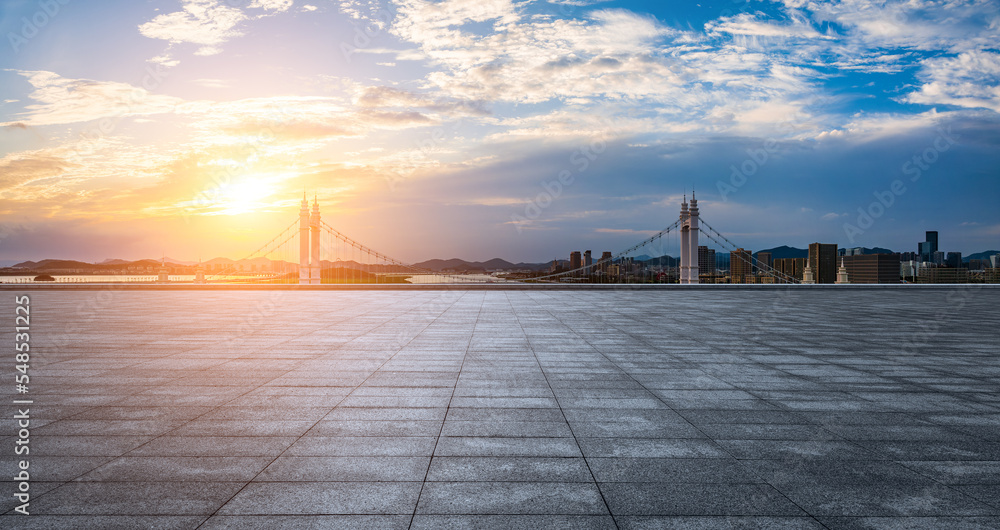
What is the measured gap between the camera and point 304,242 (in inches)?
1167

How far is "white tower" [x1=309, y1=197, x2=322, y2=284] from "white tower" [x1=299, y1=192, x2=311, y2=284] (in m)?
0.22

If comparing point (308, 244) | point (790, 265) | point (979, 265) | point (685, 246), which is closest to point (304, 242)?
point (308, 244)

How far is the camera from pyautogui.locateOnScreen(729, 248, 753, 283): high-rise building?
33062 millimetres

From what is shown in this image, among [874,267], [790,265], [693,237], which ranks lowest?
[874,267]

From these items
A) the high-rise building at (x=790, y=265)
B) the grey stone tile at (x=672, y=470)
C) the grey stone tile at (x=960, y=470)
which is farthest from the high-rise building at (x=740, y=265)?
the grey stone tile at (x=672, y=470)

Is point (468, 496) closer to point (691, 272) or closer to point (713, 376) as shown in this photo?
point (713, 376)

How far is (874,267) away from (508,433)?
40.2 meters

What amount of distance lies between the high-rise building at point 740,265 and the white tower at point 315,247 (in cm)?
2403

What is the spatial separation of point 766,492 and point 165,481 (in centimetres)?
410

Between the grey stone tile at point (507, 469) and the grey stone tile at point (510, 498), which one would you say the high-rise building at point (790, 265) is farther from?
the grey stone tile at point (510, 498)

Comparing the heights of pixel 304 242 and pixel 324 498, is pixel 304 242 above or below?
above

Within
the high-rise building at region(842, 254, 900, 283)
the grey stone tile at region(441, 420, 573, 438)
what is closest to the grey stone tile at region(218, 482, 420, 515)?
the grey stone tile at region(441, 420, 573, 438)

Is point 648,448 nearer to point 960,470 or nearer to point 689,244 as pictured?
point 960,470

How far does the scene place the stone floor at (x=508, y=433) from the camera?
3.36 meters
